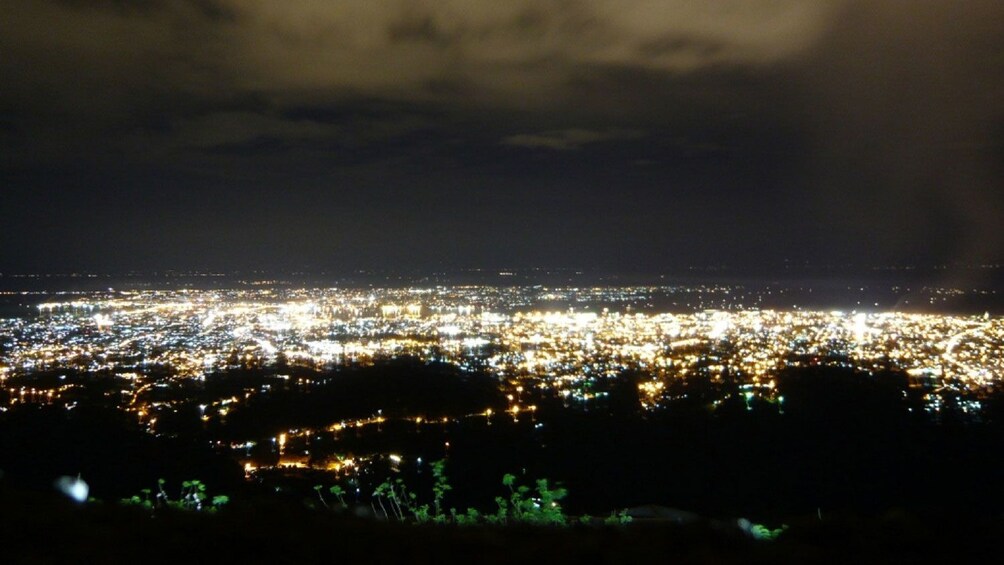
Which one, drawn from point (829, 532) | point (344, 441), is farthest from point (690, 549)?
point (344, 441)

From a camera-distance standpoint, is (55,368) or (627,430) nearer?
(627,430)

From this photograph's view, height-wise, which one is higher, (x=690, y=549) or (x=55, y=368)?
(x=690, y=549)

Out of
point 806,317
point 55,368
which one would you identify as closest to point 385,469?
point 55,368

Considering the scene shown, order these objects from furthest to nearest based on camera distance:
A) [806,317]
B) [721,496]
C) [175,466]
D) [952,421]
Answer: [806,317]
[952,421]
[175,466]
[721,496]

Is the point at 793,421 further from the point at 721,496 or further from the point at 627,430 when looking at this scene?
the point at 721,496

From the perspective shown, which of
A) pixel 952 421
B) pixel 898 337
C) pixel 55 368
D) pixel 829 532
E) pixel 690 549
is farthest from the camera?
pixel 898 337

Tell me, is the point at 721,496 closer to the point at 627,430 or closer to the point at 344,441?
the point at 627,430

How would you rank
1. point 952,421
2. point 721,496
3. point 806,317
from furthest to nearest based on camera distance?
point 806,317 → point 952,421 → point 721,496

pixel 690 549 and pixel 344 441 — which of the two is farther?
pixel 344 441

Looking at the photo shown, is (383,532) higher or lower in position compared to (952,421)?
higher
